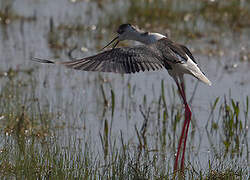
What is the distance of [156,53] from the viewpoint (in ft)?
15.9

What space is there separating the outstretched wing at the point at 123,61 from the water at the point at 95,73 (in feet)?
2.23

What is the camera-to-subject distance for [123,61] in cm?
460

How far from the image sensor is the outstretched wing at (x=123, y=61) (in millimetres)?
4473

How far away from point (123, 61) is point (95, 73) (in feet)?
10.00

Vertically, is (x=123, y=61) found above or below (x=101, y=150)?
above

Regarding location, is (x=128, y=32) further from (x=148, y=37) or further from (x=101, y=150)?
(x=101, y=150)

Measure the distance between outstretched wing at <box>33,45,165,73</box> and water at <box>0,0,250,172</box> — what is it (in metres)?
0.68

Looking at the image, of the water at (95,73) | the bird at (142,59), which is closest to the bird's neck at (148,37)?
the bird at (142,59)

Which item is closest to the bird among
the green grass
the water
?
the green grass

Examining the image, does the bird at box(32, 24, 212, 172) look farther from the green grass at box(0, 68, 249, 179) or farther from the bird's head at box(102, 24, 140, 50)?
the green grass at box(0, 68, 249, 179)

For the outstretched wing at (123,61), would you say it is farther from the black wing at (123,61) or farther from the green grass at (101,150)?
the green grass at (101,150)

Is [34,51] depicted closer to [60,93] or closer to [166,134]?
[60,93]

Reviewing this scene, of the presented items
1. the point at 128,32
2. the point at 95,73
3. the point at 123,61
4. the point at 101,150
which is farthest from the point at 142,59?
the point at 95,73

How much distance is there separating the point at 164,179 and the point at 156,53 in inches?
39.3
